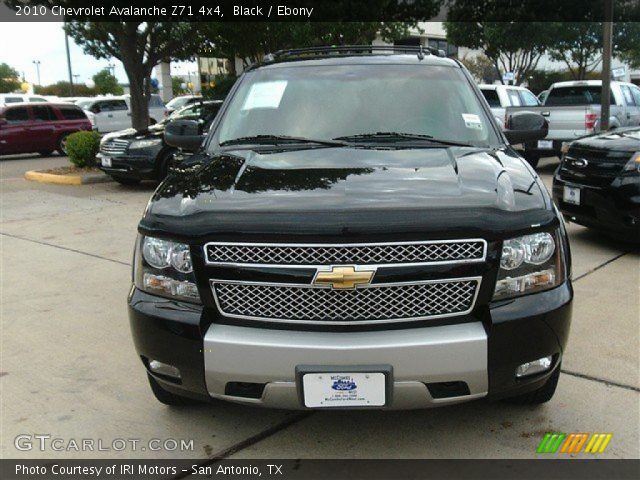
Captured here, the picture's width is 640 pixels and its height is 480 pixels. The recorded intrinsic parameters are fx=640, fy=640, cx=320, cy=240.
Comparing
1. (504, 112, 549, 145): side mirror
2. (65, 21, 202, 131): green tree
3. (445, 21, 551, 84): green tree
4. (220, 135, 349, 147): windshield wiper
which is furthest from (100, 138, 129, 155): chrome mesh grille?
(445, 21, 551, 84): green tree

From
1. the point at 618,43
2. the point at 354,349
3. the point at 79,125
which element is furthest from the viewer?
the point at 618,43

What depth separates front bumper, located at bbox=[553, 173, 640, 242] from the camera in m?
5.75

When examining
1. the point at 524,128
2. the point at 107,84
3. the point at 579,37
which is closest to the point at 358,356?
the point at 524,128

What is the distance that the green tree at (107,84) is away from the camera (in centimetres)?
6247

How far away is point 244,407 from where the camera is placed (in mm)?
3248

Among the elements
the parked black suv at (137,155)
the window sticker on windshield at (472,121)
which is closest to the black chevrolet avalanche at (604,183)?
the window sticker on windshield at (472,121)

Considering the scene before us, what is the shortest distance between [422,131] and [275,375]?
5.82 feet

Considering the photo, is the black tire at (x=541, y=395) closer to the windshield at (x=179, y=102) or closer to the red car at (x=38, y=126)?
the red car at (x=38, y=126)

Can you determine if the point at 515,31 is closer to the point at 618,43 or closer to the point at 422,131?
the point at 618,43

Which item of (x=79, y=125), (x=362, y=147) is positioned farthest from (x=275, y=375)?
(x=79, y=125)

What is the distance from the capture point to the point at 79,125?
753 inches

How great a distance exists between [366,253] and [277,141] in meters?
1.33

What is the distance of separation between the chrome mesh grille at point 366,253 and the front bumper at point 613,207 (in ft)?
13.0

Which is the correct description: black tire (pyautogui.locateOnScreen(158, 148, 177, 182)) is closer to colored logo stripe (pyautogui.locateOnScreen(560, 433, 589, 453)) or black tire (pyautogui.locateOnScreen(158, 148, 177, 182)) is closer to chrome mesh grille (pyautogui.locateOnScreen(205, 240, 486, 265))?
chrome mesh grille (pyautogui.locateOnScreen(205, 240, 486, 265))
